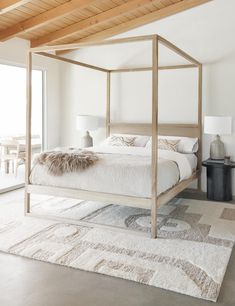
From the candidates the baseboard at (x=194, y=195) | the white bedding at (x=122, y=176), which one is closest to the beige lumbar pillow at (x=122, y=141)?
the white bedding at (x=122, y=176)

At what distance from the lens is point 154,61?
3.37 metres

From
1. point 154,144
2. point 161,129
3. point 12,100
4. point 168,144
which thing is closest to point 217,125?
point 168,144

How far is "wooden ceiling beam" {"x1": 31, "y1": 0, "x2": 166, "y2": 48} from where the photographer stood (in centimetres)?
481

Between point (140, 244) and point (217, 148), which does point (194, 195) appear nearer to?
point (217, 148)

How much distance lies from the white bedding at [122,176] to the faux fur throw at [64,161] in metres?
0.05

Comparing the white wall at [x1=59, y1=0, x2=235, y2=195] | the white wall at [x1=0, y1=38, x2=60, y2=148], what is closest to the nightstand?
the white wall at [x1=59, y1=0, x2=235, y2=195]

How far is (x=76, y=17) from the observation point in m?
5.11

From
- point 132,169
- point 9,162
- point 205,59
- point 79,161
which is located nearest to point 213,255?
point 132,169

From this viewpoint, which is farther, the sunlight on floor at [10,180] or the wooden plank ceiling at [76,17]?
the sunlight on floor at [10,180]

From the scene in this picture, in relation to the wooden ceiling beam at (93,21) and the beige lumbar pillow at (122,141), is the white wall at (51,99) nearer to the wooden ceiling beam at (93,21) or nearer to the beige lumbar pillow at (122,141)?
the wooden ceiling beam at (93,21)

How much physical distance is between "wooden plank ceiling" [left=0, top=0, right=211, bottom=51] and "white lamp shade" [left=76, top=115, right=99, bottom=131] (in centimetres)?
133

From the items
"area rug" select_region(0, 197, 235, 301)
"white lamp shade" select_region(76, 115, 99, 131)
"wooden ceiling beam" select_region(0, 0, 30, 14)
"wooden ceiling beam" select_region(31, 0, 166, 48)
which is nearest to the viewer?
"area rug" select_region(0, 197, 235, 301)

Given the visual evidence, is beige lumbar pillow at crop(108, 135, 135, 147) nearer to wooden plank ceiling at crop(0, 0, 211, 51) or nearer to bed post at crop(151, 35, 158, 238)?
wooden plank ceiling at crop(0, 0, 211, 51)

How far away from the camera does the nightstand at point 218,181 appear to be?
4.99 metres
